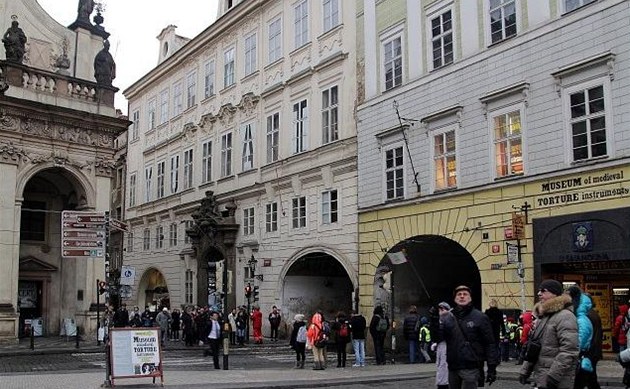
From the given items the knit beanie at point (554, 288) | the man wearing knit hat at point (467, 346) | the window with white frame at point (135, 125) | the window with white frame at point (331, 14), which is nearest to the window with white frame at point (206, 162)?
the window with white frame at point (135, 125)

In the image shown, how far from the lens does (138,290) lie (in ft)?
155

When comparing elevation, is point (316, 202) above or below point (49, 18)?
below

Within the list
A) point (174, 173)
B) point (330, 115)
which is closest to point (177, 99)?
point (174, 173)

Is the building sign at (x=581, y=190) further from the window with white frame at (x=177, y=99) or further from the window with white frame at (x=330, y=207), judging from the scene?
the window with white frame at (x=177, y=99)

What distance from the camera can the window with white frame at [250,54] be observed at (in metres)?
37.0

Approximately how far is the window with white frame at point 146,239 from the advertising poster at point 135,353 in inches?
1235

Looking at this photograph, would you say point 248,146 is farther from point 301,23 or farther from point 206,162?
point 301,23

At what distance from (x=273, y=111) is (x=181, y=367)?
1661 cm

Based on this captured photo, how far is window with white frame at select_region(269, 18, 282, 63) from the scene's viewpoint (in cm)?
3484

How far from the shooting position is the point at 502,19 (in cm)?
2272

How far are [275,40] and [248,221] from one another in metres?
8.81

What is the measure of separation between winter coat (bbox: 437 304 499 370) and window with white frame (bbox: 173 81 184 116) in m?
37.0

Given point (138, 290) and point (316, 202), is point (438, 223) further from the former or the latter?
point (138, 290)

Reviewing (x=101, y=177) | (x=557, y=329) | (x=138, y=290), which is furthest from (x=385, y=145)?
(x=138, y=290)
